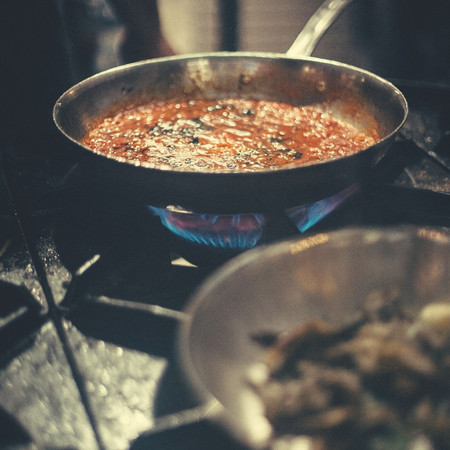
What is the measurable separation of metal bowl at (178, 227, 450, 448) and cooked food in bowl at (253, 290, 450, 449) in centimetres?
3

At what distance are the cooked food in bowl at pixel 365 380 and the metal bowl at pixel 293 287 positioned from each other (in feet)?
0.11

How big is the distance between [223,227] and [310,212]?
0.22 m

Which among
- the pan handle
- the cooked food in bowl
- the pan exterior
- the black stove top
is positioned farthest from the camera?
the pan handle

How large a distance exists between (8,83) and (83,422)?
110 cm

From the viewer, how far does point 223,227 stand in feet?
3.50

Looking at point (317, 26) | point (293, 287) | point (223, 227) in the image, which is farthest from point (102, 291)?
point (317, 26)

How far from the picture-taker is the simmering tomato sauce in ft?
4.04

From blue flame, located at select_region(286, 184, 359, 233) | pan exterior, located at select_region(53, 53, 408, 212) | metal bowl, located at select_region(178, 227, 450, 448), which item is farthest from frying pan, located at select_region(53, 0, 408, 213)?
metal bowl, located at select_region(178, 227, 450, 448)

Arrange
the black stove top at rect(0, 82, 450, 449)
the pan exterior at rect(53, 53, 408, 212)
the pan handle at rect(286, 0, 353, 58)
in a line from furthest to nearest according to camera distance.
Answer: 1. the pan handle at rect(286, 0, 353, 58)
2. the pan exterior at rect(53, 53, 408, 212)
3. the black stove top at rect(0, 82, 450, 449)

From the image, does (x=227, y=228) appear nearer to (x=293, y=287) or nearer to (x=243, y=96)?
(x=293, y=287)

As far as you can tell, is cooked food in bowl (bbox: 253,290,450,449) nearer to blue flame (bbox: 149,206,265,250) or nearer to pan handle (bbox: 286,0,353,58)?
blue flame (bbox: 149,206,265,250)

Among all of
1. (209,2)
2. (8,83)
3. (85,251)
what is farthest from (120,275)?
(209,2)

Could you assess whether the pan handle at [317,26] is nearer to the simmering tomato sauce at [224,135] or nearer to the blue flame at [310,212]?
the simmering tomato sauce at [224,135]

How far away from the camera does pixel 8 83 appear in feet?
4.70
